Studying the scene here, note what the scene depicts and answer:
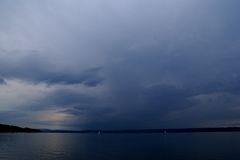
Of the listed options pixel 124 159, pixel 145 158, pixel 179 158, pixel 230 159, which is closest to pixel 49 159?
pixel 124 159

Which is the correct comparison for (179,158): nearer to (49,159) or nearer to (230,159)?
(230,159)

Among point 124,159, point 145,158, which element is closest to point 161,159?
point 145,158

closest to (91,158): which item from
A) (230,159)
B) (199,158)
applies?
(199,158)

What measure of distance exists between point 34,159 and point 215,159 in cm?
4372

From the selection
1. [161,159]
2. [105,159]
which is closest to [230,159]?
[161,159]

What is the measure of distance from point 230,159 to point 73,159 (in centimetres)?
3806

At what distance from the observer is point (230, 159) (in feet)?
224

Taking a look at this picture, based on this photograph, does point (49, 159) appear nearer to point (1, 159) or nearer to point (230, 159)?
point (1, 159)

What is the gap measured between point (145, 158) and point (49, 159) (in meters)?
23.4

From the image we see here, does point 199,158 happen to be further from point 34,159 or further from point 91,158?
point 34,159

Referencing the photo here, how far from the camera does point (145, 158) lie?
7025 cm

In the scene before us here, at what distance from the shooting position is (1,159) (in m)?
69.6

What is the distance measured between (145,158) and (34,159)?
89.1ft

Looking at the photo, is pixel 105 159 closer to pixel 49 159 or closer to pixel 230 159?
pixel 49 159
